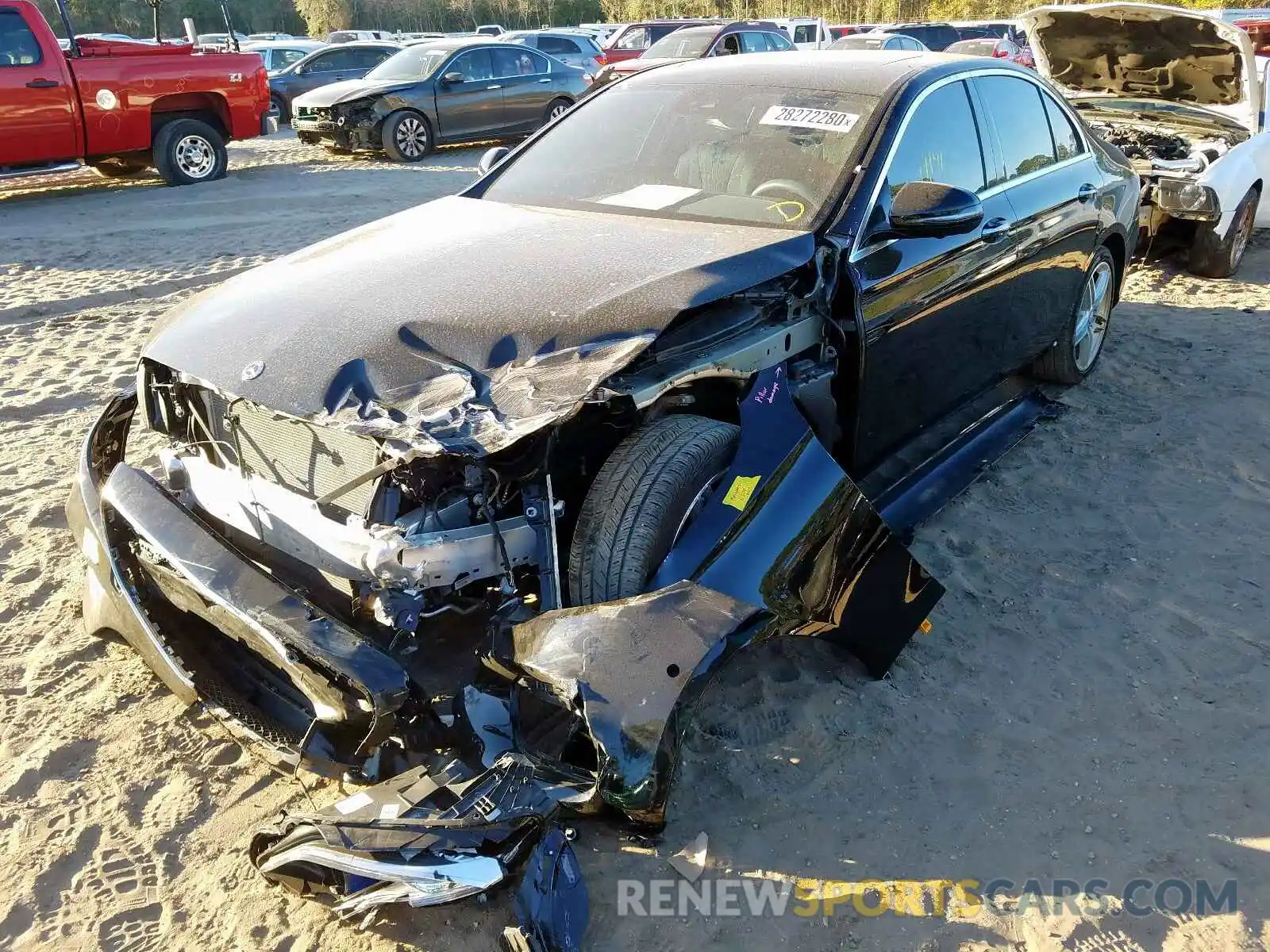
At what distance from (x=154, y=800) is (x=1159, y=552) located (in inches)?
144

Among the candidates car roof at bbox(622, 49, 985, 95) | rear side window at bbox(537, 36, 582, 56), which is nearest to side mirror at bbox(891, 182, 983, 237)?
car roof at bbox(622, 49, 985, 95)

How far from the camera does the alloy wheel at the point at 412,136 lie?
42.9ft

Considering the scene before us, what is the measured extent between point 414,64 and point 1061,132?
37.3 ft

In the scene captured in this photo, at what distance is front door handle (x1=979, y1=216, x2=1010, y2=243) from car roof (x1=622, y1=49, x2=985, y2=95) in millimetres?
618

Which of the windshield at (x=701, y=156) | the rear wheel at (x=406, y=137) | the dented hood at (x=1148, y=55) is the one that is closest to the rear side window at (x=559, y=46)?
the rear wheel at (x=406, y=137)

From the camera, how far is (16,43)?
32.2 feet

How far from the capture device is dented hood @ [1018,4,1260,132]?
6535mm

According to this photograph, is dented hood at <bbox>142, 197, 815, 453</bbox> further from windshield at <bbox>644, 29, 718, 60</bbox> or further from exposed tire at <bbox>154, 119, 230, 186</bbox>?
windshield at <bbox>644, 29, 718, 60</bbox>

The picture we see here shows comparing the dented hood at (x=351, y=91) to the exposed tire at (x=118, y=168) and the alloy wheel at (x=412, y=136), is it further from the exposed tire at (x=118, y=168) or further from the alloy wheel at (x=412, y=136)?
the exposed tire at (x=118, y=168)

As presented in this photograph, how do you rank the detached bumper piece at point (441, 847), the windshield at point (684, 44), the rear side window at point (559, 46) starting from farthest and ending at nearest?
the rear side window at point (559, 46)
the windshield at point (684, 44)
the detached bumper piece at point (441, 847)

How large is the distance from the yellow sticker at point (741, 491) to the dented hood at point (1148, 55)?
19.0 ft

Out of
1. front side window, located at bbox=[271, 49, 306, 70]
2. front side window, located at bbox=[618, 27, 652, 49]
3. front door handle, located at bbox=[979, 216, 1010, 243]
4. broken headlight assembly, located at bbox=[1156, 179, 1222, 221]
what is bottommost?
broken headlight assembly, located at bbox=[1156, 179, 1222, 221]

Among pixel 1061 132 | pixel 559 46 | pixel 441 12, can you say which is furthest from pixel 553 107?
pixel 441 12

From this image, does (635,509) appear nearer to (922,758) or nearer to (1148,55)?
(922,758)
